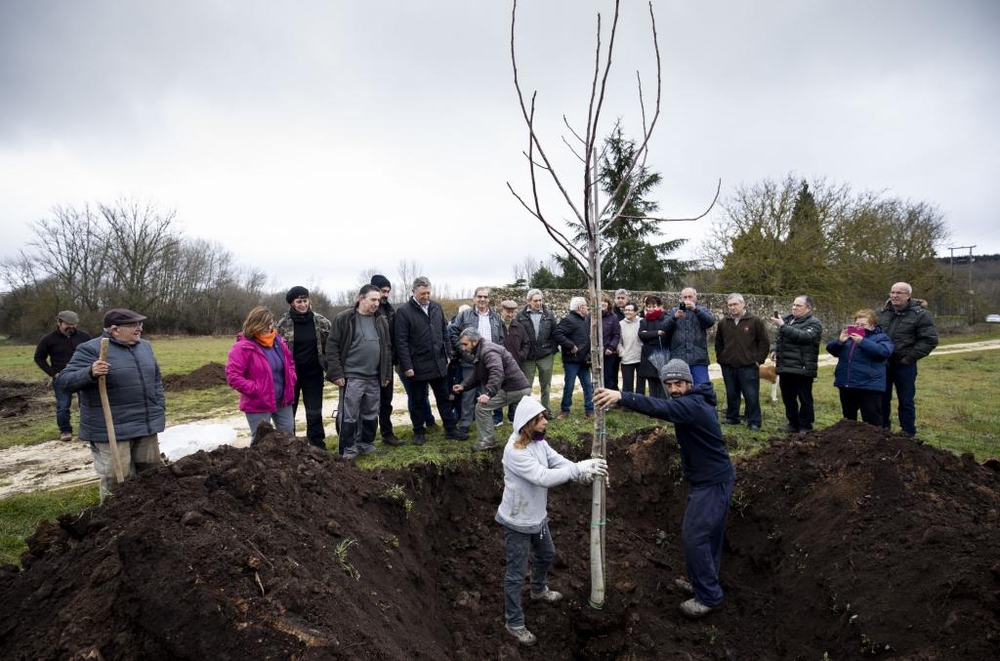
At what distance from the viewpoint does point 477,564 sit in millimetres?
4527

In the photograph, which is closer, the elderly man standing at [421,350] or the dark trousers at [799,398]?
the elderly man standing at [421,350]

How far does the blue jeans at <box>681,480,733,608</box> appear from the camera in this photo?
388cm

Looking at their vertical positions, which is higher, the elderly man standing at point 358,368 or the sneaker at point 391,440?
the elderly man standing at point 358,368

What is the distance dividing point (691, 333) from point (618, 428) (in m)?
1.77

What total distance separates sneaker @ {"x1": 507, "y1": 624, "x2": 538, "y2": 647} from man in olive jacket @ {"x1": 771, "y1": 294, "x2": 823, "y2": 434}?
483 centimetres

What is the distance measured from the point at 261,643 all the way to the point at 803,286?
88.5 feet

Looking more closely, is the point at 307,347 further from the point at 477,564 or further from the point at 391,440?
the point at 477,564

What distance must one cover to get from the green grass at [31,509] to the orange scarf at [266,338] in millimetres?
Answer: 1986

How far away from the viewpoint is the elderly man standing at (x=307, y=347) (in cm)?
620

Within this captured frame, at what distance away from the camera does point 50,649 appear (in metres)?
2.32

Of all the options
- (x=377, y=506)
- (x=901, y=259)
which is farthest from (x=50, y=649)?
(x=901, y=259)

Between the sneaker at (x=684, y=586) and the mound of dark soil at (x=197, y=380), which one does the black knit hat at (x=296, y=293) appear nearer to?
the sneaker at (x=684, y=586)

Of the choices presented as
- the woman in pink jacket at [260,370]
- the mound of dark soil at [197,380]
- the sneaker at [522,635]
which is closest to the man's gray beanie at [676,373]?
the sneaker at [522,635]

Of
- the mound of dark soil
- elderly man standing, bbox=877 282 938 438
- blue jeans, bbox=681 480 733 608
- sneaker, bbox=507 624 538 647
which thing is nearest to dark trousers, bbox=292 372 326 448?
sneaker, bbox=507 624 538 647
